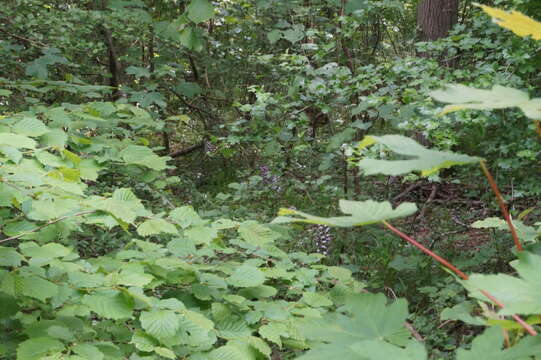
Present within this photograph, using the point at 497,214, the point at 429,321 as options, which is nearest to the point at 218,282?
the point at 429,321

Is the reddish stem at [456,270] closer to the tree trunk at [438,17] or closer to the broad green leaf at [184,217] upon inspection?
the broad green leaf at [184,217]

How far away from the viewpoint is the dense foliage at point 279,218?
0.65m

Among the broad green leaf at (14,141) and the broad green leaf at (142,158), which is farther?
the broad green leaf at (142,158)

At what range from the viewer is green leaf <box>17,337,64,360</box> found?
1448 millimetres

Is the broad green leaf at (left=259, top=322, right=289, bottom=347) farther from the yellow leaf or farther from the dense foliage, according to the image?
the yellow leaf

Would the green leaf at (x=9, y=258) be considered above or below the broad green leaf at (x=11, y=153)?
below

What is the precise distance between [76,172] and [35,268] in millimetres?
350

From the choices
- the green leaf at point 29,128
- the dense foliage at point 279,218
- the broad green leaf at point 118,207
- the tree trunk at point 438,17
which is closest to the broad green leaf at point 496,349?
the dense foliage at point 279,218

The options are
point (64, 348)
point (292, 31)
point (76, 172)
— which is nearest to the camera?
point (64, 348)

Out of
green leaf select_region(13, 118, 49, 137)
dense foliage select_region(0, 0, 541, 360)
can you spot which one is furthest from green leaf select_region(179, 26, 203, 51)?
green leaf select_region(13, 118, 49, 137)

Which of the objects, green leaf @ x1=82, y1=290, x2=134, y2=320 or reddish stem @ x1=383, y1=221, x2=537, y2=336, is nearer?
reddish stem @ x1=383, y1=221, x2=537, y2=336

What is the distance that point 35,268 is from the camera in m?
1.62

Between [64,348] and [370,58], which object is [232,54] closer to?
[370,58]

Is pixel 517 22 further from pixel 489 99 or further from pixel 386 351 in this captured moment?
pixel 386 351
